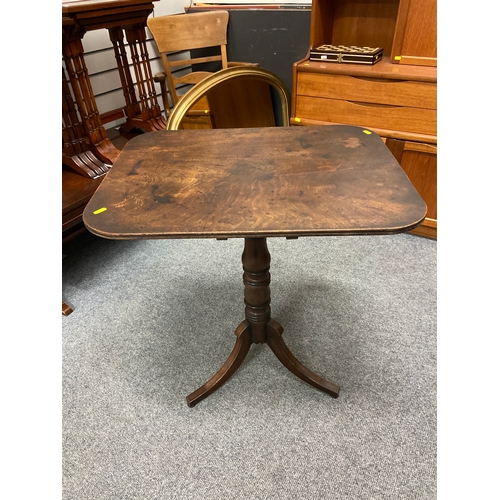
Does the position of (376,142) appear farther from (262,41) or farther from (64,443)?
(262,41)

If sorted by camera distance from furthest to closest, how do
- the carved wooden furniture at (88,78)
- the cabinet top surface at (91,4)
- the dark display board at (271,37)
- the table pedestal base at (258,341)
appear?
the dark display board at (271,37), the carved wooden furniture at (88,78), the cabinet top surface at (91,4), the table pedestal base at (258,341)

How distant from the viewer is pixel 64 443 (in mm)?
1312

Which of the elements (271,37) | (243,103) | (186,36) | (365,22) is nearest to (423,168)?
(365,22)

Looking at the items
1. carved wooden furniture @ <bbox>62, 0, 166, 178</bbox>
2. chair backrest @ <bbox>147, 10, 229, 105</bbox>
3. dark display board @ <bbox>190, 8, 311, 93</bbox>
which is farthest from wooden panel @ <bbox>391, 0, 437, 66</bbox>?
carved wooden furniture @ <bbox>62, 0, 166, 178</bbox>

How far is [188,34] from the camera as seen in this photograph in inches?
98.9

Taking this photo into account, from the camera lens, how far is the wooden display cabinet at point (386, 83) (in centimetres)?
185

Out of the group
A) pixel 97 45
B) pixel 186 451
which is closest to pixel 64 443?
pixel 186 451

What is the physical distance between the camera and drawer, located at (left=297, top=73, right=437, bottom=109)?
1837 millimetres

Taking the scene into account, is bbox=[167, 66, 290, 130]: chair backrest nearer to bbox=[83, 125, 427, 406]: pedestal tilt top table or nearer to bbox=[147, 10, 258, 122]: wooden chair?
bbox=[147, 10, 258, 122]: wooden chair

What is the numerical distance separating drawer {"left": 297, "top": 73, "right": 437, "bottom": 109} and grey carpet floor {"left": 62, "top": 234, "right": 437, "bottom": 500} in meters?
0.77

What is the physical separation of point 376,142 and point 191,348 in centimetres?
109

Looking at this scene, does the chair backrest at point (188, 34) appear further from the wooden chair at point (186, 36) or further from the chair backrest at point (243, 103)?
the chair backrest at point (243, 103)

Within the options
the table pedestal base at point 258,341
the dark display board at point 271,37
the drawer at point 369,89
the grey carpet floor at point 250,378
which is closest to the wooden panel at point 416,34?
the drawer at point 369,89

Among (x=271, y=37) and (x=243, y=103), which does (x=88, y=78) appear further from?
(x=271, y=37)
